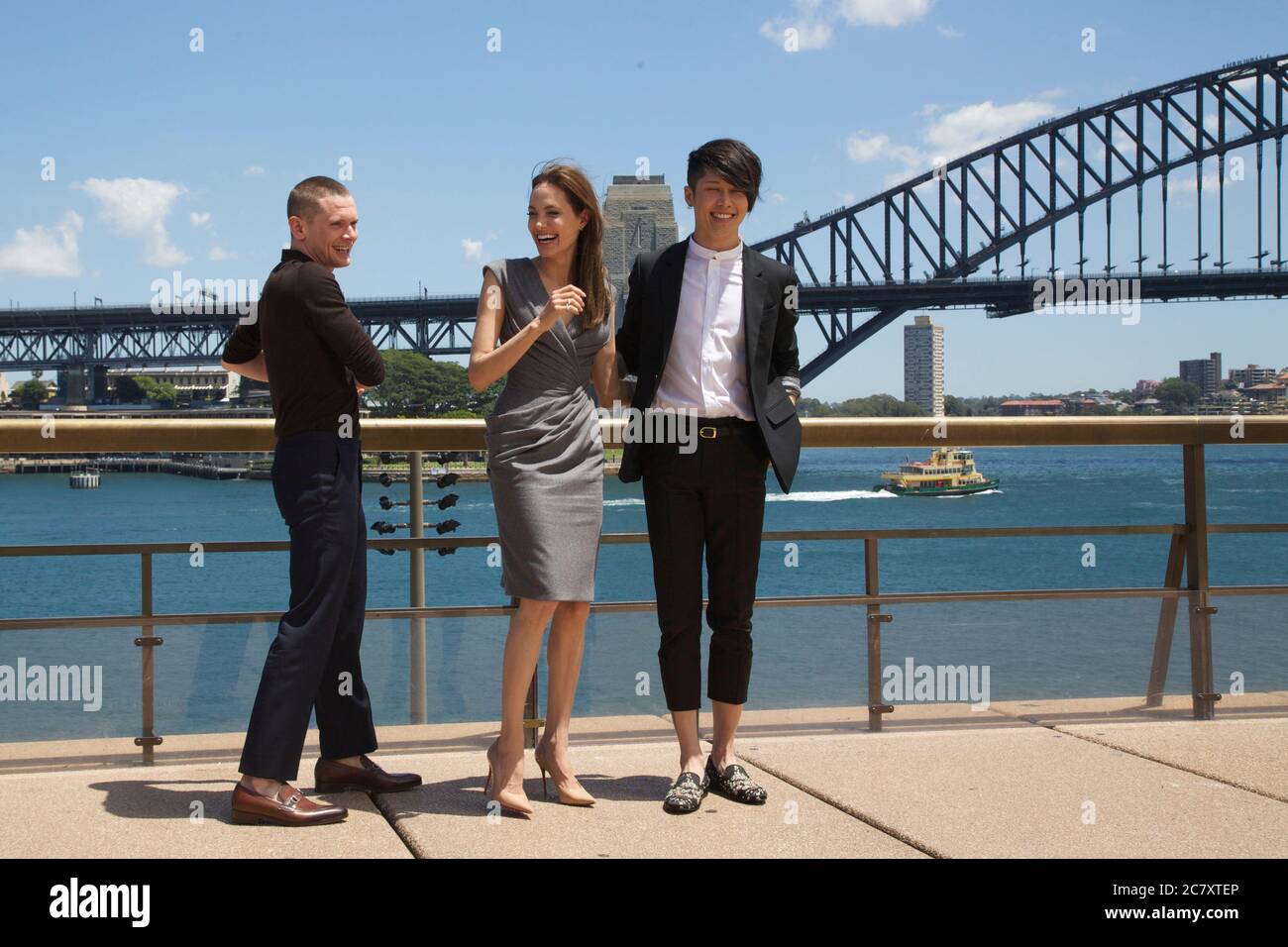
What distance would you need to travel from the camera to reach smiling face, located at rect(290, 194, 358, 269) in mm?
2760

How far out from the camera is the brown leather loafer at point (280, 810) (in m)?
2.67

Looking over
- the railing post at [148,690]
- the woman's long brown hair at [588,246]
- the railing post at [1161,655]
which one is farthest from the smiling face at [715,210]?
the railing post at [1161,655]

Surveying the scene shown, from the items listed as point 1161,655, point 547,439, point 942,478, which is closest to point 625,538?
point 547,439

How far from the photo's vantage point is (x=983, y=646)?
3.67 metres

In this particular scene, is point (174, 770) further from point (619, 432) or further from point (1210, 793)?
point (1210, 793)

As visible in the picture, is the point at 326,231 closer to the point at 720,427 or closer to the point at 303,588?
the point at 303,588

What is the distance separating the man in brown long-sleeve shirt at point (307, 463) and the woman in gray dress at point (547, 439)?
0.28 metres

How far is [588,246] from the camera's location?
115 inches

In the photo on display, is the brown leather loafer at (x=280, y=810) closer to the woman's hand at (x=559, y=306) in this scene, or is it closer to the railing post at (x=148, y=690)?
the railing post at (x=148, y=690)

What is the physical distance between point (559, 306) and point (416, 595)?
1117 millimetres

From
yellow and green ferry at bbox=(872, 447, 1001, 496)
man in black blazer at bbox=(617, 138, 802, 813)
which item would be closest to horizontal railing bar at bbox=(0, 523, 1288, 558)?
man in black blazer at bbox=(617, 138, 802, 813)
